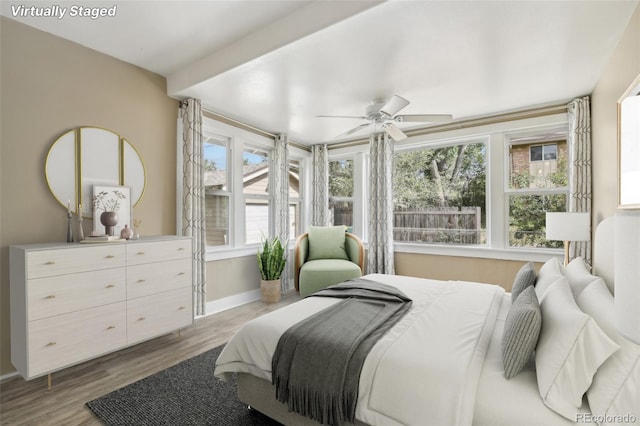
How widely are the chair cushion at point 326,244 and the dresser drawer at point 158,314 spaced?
1.97 meters

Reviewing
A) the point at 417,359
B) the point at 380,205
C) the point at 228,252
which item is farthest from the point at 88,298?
the point at 380,205

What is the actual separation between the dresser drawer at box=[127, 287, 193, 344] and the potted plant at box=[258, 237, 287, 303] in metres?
1.34

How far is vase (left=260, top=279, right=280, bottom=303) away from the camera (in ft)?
13.9

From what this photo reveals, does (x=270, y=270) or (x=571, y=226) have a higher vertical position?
(x=571, y=226)

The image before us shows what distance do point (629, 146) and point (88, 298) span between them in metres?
3.73

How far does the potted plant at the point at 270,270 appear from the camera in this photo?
13.9ft

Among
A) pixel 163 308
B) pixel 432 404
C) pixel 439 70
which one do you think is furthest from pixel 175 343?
pixel 439 70

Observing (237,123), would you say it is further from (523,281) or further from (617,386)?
(617,386)

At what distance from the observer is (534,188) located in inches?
151

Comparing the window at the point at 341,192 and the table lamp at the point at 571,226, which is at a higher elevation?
the window at the point at 341,192

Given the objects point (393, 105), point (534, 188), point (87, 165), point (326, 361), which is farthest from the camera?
point (534, 188)

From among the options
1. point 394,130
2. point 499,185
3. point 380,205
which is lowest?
point 380,205

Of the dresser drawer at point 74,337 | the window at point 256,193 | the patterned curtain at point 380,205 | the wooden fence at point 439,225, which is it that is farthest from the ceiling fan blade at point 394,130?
the dresser drawer at point 74,337

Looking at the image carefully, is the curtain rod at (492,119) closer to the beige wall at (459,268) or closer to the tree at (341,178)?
the tree at (341,178)
